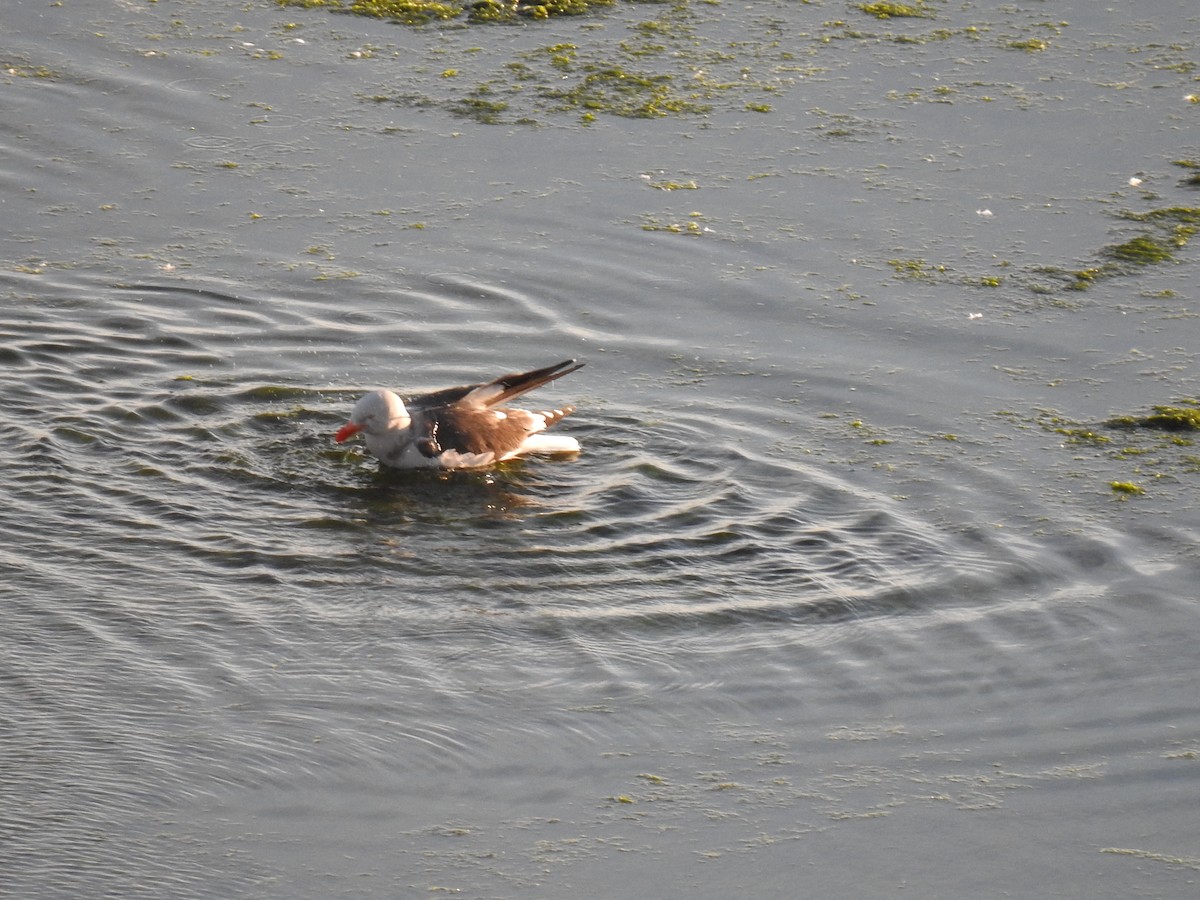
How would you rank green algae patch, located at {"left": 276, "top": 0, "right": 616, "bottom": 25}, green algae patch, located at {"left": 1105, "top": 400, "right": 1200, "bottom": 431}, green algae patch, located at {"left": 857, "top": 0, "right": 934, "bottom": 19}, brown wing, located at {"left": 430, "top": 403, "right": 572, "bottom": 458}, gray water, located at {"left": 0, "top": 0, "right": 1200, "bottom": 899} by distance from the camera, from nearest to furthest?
gray water, located at {"left": 0, "top": 0, "right": 1200, "bottom": 899}, brown wing, located at {"left": 430, "top": 403, "right": 572, "bottom": 458}, green algae patch, located at {"left": 1105, "top": 400, "right": 1200, "bottom": 431}, green algae patch, located at {"left": 276, "top": 0, "right": 616, "bottom": 25}, green algae patch, located at {"left": 857, "top": 0, "right": 934, "bottom": 19}

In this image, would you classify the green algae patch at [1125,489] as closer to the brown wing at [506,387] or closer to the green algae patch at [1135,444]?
the green algae patch at [1135,444]

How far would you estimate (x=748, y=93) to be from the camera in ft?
42.0

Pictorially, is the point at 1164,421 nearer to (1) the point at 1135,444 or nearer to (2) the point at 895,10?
(1) the point at 1135,444

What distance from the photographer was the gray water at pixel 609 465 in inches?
232

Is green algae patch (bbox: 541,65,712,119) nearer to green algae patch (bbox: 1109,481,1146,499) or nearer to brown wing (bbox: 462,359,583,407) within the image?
brown wing (bbox: 462,359,583,407)

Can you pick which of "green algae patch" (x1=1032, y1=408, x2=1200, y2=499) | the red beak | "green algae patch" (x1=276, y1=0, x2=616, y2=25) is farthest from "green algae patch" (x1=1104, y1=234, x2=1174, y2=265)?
"green algae patch" (x1=276, y1=0, x2=616, y2=25)

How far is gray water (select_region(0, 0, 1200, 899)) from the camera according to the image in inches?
232

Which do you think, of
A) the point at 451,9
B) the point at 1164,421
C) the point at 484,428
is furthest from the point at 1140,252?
the point at 451,9

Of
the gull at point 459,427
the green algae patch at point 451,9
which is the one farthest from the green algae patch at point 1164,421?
the green algae patch at point 451,9

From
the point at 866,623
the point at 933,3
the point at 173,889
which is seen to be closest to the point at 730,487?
the point at 866,623

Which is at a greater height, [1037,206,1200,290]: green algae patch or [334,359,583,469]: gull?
[1037,206,1200,290]: green algae patch

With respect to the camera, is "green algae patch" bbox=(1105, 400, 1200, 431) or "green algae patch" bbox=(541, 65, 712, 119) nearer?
"green algae patch" bbox=(1105, 400, 1200, 431)

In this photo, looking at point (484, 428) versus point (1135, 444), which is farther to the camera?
point (484, 428)

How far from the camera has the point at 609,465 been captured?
29.1 ft
